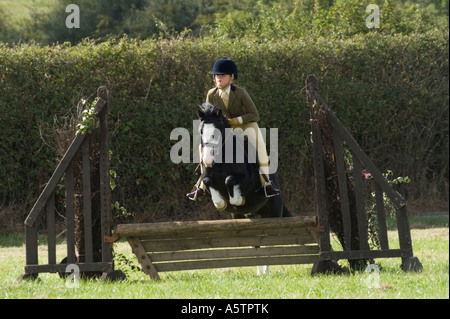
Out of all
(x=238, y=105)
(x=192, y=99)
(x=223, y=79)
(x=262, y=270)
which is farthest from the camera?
(x=192, y=99)

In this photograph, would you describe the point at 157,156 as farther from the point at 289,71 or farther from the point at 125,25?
the point at 125,25

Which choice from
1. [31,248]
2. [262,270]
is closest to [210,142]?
[262,270]

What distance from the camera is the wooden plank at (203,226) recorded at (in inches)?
304

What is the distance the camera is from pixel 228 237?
26.4 ft

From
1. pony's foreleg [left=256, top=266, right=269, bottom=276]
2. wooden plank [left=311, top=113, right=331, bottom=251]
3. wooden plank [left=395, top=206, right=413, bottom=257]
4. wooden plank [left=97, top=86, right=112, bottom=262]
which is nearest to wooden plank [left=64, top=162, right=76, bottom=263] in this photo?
wooden plank [left=97, top=86, right=112, bottom=262]

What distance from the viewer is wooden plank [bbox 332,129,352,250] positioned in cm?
805

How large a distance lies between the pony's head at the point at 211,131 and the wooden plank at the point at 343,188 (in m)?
1.19

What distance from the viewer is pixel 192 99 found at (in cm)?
1373

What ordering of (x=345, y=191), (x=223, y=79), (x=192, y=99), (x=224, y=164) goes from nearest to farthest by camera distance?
(x=224, y=164)
(x=345, y=191)
(x=223, y=79)
(x=192, y=99)

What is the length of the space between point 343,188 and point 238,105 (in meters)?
1.53

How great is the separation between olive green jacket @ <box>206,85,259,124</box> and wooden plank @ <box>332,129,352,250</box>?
1.00 metres

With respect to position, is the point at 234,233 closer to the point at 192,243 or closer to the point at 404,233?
the point at 192,243
